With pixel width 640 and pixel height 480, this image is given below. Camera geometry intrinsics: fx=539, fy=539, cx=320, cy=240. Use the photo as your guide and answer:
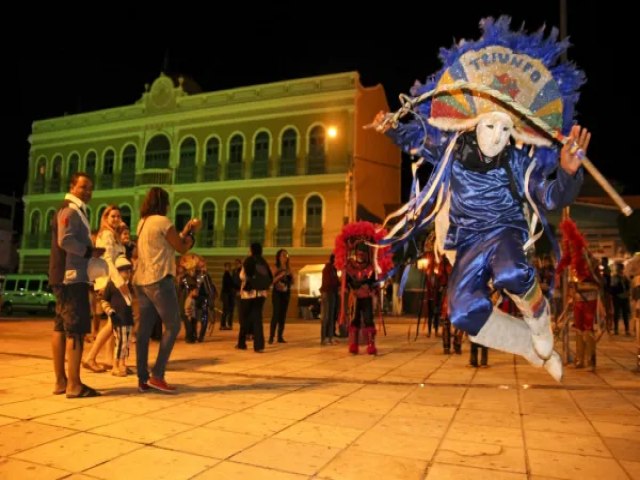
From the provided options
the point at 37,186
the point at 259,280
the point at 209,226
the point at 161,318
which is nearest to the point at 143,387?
the point at 161,318

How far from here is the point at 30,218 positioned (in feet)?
120

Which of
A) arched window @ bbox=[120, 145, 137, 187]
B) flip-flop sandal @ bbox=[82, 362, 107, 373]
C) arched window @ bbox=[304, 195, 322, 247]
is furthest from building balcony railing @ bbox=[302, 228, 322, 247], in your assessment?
flip-flop sandal @ bbox=[82, 362, 107, 373]

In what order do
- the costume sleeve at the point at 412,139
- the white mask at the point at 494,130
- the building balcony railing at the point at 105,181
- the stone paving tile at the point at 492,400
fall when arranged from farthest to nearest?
the building balcony railing at the point at 105,181
the stone paving tile at the point at 492,400
the costume sleeve at the point at 412,139
the white mask at the point at 494,130

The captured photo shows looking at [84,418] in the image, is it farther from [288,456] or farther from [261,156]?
[261,156]

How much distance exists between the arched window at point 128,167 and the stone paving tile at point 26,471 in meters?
31.0

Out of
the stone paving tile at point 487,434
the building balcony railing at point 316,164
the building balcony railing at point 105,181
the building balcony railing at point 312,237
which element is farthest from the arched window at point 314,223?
the stone paving tile at point 487,434

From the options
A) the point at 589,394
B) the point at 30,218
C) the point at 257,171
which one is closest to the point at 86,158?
the point at 30,218

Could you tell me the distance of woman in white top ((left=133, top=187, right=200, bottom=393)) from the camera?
16.5ft

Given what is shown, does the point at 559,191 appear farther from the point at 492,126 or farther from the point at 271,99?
the point at 271,99

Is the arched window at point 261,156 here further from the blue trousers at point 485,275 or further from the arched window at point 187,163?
the blue trousers at point 485,275

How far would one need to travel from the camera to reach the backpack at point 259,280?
8.57m

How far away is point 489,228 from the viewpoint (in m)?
3.69

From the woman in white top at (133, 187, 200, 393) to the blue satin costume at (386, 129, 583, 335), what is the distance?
260cm

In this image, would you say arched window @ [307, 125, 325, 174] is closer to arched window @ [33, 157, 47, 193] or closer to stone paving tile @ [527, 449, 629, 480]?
arched window @ [33, 157, 47, 193]
